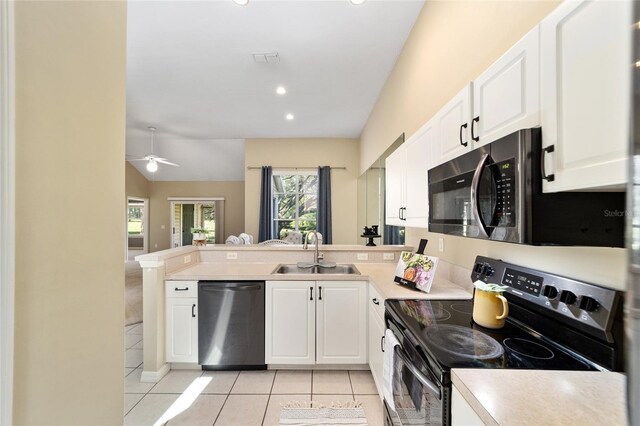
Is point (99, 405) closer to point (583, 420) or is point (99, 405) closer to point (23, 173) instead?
point (23, 173)

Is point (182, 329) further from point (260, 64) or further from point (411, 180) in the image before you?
point (260, 64)

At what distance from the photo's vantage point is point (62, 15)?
77 centimetres

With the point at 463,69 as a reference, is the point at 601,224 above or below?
below

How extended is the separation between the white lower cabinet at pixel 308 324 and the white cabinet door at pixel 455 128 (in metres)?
1.43

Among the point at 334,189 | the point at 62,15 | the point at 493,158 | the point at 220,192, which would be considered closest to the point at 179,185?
the point at 220,192

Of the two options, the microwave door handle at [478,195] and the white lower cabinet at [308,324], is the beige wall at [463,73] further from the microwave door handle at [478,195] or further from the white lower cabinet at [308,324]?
the white lower cabinet at [308,324]

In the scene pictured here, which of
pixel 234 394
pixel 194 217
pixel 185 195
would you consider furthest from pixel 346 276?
pixel 194 217

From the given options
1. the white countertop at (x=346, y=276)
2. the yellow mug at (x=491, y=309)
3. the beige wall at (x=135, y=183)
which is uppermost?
the beige wall at (x=135, y=183)

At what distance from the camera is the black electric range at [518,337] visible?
0.84m

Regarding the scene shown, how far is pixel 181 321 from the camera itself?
233 centimetres

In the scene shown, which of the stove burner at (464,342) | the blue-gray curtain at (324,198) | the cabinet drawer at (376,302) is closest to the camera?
the stove burner at (464,342)

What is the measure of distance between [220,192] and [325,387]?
7403 millimetres

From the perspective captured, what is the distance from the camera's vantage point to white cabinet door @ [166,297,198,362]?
7.63 feet

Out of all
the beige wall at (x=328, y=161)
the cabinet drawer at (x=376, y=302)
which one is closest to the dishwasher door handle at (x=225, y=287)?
the cabinet drawer at (x=376, y=302)
